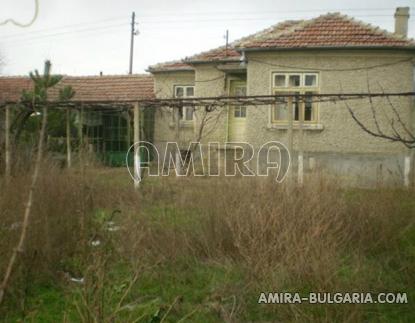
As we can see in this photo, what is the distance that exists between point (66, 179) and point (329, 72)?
1125 centimetres

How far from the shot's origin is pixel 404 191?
641 centimetres

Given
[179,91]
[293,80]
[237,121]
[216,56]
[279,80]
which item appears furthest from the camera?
[179,91]

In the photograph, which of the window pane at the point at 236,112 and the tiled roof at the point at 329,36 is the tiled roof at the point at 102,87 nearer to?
the window pane at the point at 236,112

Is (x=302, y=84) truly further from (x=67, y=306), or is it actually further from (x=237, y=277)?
(x=67, y=306)

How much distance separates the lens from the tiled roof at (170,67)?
19748 millimetres

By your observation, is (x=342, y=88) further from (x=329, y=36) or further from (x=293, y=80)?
(x=329, y=36)

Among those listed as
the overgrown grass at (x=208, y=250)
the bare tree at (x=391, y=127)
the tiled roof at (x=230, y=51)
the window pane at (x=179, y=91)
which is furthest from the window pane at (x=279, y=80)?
the overgrown grass at (x=208, y=250)

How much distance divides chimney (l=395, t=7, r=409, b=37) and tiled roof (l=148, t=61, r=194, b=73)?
8.29 m

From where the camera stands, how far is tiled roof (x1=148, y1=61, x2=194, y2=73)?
64.8 ft

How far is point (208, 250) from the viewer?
224 inches

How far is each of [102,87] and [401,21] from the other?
533 inches

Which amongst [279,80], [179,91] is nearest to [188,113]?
[179,91]

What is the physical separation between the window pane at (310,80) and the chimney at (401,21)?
185 inches

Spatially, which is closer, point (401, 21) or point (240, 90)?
point (401, 21)
